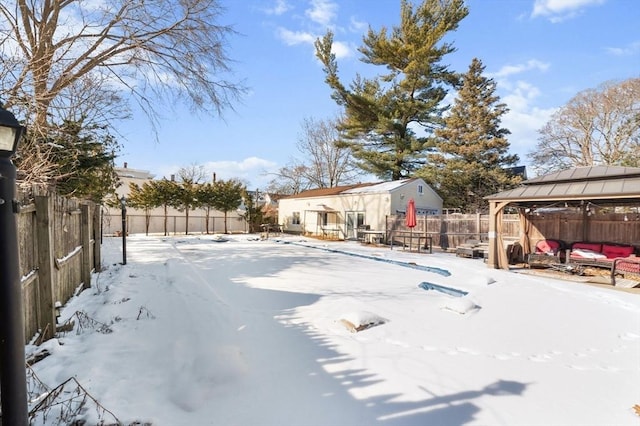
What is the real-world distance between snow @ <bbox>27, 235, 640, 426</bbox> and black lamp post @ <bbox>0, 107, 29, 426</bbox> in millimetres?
712

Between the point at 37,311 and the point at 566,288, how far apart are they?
31.9ft

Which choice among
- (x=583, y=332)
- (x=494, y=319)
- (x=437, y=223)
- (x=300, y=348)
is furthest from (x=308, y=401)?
(x=437, y=223)

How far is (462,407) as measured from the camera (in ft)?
9.16

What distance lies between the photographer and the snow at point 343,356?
2713 mm

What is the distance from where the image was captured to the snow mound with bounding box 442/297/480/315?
534 cm

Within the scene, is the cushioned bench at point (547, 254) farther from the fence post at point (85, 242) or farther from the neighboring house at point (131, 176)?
the neighboring house at point (131, 176)

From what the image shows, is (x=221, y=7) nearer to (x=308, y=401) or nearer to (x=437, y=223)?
(x=308, y=401)

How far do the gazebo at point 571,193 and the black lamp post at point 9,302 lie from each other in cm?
1080

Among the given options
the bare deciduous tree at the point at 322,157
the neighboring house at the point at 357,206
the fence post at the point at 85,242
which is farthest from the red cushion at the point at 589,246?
the bare deciduous tree at the point at 322,157

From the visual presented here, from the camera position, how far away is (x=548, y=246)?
36.1ft

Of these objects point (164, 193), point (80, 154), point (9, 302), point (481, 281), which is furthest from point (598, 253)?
point (164, 193)

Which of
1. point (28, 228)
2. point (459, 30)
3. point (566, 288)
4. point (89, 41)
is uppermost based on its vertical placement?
point (459, 30)

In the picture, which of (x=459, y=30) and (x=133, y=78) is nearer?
(x=133, y=78)

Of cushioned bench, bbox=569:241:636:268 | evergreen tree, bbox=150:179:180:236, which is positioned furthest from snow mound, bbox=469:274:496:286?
evergreen tree, bbox=150:179:180:236
